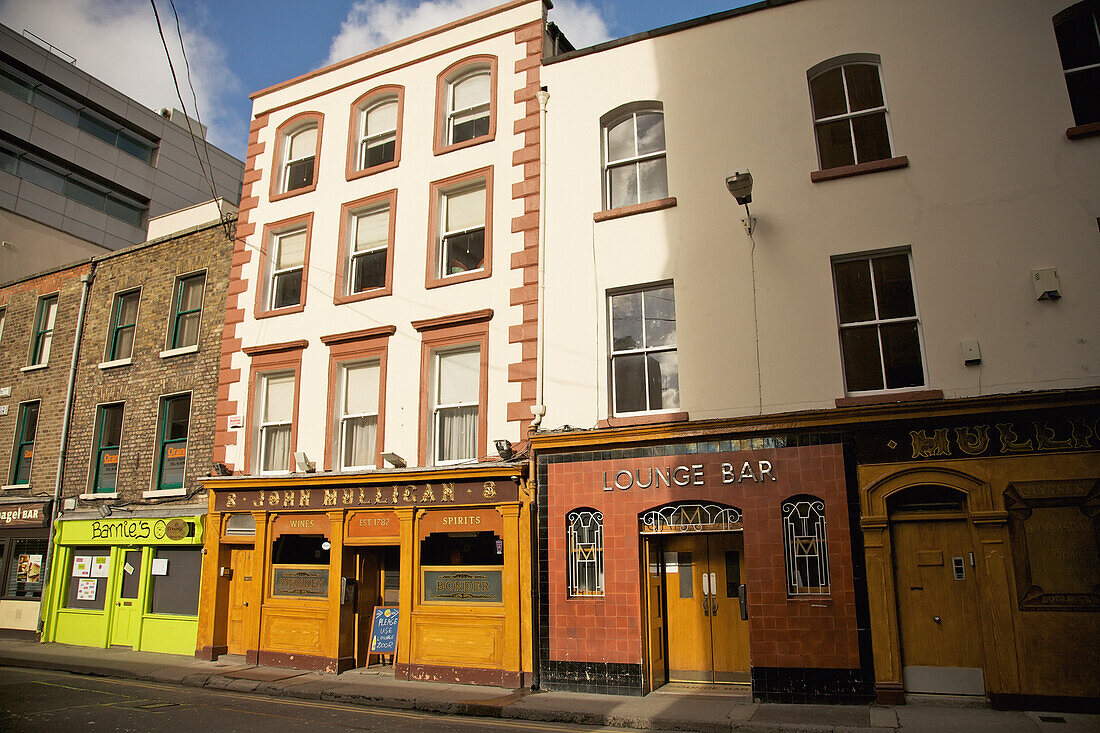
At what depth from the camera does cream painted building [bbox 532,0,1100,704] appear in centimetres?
967

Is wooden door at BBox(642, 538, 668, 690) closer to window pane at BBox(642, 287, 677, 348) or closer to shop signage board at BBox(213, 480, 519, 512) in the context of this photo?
shop signage board at BBox(213, 480, 519, 512)

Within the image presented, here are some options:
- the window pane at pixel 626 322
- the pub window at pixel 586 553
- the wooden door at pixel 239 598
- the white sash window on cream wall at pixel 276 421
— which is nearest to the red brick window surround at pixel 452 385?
the window pane at pixel 626 322

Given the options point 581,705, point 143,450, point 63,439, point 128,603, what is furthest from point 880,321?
point 63,439

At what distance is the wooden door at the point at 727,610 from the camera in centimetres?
1121

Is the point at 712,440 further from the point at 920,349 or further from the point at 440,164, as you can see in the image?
the point at 440,164

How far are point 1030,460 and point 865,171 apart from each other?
4.79m

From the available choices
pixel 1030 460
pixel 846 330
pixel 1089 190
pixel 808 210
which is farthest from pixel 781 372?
pixel 1089 190

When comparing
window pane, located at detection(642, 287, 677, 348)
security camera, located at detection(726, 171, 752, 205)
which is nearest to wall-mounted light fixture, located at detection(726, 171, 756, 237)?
security camera, located at detection(726, 171, 752, 205)

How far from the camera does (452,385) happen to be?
45.9ft

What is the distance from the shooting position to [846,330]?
439 inches

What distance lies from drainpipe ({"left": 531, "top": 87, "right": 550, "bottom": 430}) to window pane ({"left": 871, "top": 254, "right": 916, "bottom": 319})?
18.0 ft

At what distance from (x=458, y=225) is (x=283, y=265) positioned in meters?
4.64

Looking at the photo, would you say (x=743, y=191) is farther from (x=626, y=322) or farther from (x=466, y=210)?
(x=466, y=210)

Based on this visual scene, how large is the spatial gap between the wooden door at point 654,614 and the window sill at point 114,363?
14182 millimetres
